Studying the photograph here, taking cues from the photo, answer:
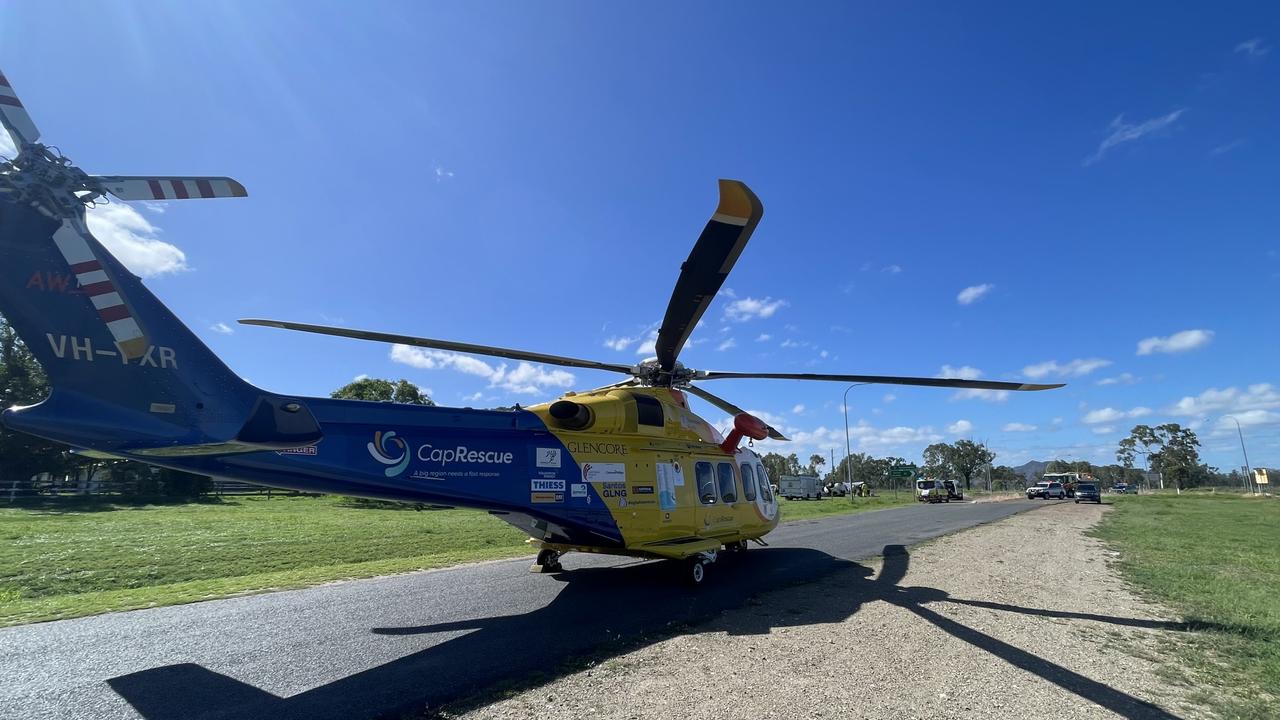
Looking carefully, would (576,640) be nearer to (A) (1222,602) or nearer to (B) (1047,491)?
(A) (1222,602)

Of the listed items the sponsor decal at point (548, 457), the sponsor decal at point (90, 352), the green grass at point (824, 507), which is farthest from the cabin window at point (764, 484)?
the sponsor decal at point (90, 352)

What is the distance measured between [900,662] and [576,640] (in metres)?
3.76

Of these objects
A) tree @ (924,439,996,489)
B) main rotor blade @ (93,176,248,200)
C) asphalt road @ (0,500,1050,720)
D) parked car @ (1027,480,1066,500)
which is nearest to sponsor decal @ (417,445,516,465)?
asphalt road @ (0,500,1050,720)

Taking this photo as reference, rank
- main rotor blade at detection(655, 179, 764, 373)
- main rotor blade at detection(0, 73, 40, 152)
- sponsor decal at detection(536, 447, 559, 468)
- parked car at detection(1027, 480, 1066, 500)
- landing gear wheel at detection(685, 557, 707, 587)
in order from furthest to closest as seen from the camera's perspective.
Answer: parked car at detection(1027, 480, 1066, 500), landing gear wheel at detection(685, 557, 707, 587), sponsor decal at detection(536, 447, 559, 468), main rotor blade at detection(655, 179, 764, 373), main rotor blade at detection(0, 73, 40, 152)

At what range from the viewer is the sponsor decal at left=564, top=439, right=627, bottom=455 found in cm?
980

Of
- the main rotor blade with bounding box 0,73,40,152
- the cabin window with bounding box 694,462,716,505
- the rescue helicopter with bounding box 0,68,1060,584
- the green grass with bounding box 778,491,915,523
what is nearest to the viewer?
the main rotor blade with bounding box 0,73,40,152

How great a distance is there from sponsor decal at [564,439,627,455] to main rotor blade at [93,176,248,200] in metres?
5.85

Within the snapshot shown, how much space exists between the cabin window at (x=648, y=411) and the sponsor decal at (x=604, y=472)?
3.21 feet

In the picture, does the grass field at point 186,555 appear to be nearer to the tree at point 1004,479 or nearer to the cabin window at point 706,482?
the cabin window at point 706,482

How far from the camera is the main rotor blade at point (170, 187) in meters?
5.57

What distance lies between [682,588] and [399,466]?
568 cm

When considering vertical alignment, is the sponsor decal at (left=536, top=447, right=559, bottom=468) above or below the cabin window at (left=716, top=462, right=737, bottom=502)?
above

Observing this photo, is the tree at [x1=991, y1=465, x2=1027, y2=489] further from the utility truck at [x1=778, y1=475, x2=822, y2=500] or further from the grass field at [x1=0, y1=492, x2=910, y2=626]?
the grass field at [x1=0, y1=492, x2=910, y2=626]

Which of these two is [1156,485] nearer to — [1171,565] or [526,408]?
[1171,565]
